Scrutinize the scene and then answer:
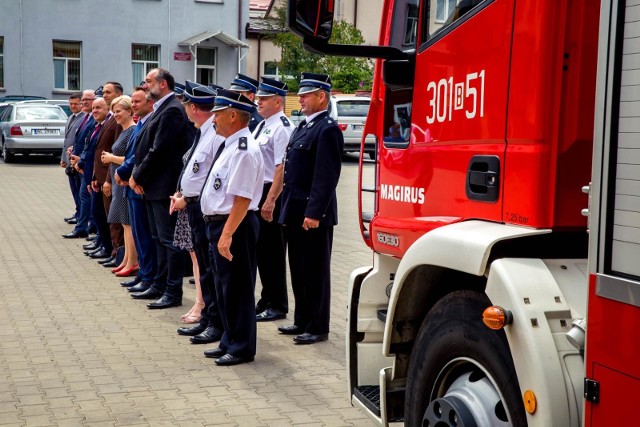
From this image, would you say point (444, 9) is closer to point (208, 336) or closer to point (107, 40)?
point (208, 336)

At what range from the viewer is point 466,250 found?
3.38 meters

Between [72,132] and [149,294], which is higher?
[72,132]

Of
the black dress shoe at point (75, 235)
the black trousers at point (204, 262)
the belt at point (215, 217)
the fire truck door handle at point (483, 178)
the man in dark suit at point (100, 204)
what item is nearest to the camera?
the fire truck door handle at point (483, 178)

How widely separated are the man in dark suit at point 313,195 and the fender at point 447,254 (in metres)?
3.10

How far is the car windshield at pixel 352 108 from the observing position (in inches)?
1082

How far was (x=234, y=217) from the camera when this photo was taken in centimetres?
646

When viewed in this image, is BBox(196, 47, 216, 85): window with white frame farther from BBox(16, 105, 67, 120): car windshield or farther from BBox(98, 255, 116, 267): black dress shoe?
BBox(98, 255, 116, 267): black dress shoe

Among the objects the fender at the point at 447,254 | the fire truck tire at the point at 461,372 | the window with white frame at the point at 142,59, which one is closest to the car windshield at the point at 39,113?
the window with white frame at the point at 142,59

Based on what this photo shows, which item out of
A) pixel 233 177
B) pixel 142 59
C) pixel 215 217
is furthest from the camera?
pixel 142 59

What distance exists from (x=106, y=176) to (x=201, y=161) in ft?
12.8

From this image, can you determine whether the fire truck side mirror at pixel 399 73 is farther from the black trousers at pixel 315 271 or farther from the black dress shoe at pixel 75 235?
the black dress shoe at pixel 75 235

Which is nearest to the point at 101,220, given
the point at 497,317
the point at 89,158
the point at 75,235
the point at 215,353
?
the point at 89,158

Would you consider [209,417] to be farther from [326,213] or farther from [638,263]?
[638,263]

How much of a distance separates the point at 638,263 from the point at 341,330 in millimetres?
5245
